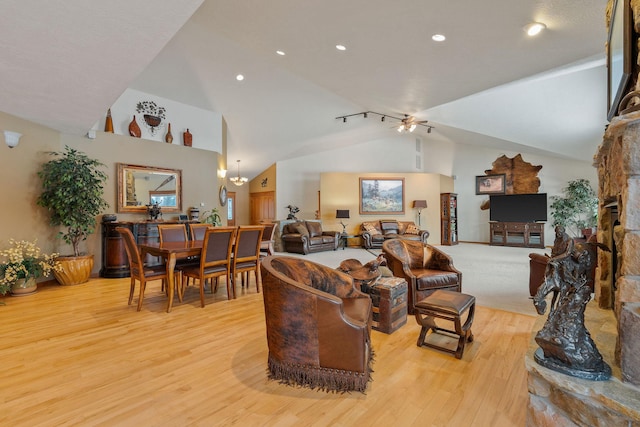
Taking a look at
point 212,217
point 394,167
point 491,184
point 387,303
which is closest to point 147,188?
point 212,217

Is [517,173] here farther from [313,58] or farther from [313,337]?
[313,337]

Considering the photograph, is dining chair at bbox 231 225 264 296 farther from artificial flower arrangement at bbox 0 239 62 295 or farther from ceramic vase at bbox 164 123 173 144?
ceramic vase at bbox 164 123 173 144

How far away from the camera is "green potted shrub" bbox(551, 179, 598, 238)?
314 inches

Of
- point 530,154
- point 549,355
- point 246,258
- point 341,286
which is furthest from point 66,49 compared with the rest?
point 530,154

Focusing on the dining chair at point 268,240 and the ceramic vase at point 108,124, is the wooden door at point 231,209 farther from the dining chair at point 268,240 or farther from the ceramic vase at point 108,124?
the dining chair at point 268,240

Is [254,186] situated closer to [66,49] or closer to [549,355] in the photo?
[66,49]

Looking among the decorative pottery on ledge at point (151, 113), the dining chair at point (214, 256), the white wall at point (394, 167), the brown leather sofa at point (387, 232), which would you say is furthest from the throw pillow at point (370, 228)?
the decorative pottery on ledge at point (151, 113)

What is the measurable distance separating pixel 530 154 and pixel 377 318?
8855 mm

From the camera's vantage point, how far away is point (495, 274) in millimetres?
5227

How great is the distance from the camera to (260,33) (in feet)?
12.4

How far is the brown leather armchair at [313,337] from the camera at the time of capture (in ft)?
6.07

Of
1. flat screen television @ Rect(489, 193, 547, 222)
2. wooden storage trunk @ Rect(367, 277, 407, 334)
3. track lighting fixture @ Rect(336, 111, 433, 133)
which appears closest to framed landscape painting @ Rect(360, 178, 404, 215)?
track lighting fixture @ Rect(336, 111, 433, 133)

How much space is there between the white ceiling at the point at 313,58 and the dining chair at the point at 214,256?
6.14 feet

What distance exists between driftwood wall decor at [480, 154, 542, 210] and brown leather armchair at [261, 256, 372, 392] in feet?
30.8
